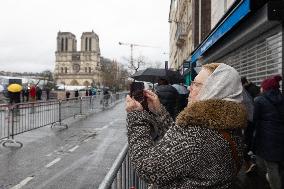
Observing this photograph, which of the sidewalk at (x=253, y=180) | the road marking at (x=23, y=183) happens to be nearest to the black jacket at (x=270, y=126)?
the sidewalk at (x=253, y=180)

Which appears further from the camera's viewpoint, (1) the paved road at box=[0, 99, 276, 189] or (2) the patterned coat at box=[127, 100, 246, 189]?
(1) the paved road at box=[0, 99, 276, 189]

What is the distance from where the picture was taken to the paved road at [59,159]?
775 centimetres

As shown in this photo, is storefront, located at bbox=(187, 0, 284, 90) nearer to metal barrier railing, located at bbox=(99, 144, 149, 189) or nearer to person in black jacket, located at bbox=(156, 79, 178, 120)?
person in black jacket, located at bbox=(156, 79, 178, 120)

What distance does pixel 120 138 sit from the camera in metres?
14.1

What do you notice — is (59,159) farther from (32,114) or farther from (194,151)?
(194,151)

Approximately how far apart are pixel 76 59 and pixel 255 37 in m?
168

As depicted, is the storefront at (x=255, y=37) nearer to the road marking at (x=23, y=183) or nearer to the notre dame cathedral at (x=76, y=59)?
the road marking at (x=23, y=183)

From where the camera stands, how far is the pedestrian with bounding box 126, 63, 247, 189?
2020mm

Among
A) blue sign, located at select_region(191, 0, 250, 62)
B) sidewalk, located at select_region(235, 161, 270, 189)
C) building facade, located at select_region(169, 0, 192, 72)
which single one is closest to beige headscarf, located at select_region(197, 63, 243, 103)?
sidewalk, located at select_region(235, 161, 270, 189)

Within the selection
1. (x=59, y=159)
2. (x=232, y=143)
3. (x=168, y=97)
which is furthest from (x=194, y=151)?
(x=59, y=159)

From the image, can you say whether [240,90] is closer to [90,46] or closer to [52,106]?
[52,106]

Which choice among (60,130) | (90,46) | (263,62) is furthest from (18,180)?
(90,46)

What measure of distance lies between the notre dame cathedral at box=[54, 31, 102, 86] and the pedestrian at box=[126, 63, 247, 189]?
167 m

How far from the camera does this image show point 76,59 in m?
176
